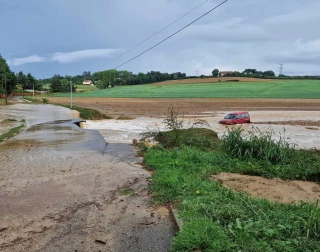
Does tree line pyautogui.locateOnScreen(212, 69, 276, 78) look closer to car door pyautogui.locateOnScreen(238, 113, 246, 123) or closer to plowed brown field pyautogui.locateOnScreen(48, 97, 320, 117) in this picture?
plowed brown field pyautogui.locateOnScreen(48, 97, 320, 117)

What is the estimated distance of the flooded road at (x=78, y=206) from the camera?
14.9 feet

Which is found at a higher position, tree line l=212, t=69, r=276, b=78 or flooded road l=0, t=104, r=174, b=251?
tree line l=212, t=69, r=276, b=78

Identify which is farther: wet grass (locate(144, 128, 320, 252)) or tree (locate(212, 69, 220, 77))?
tree (locate(212, 69, 220, 77))

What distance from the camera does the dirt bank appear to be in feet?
21.8

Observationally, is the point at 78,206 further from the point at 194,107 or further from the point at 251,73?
the point at 251,73

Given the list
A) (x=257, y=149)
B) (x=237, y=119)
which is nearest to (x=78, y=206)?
(x=257, y=149)

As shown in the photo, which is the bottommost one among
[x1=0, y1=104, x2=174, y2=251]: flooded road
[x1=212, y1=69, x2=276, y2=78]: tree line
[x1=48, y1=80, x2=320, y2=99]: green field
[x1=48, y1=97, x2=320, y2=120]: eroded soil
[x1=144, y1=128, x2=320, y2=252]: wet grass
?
[x1=48, y1=97, x2=320, y2=120]: eroded soil

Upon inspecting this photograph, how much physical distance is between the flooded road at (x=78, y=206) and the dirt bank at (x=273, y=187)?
198 cm

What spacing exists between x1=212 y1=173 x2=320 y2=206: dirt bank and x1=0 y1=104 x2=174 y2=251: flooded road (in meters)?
1.98

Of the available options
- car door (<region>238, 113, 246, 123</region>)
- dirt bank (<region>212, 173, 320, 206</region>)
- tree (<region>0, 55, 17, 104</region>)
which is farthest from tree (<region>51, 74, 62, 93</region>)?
dirt bank (<region>212, 173, 320, 206</region>)

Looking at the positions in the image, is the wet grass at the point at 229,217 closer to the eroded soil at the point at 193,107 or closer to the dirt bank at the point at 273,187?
the dirt bank at the point at 273,187

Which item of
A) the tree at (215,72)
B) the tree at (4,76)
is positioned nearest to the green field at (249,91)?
the tree at (4,76)

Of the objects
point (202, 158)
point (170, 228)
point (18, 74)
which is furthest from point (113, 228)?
point (18, 74)

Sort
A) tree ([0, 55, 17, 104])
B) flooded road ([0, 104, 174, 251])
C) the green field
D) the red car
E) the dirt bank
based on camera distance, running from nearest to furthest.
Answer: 1. flooded road ([0, 104, 174, 251])
2. the dirt bank
3. the red car
4. tree ([0, 55, 17, 104])
5. the green field
